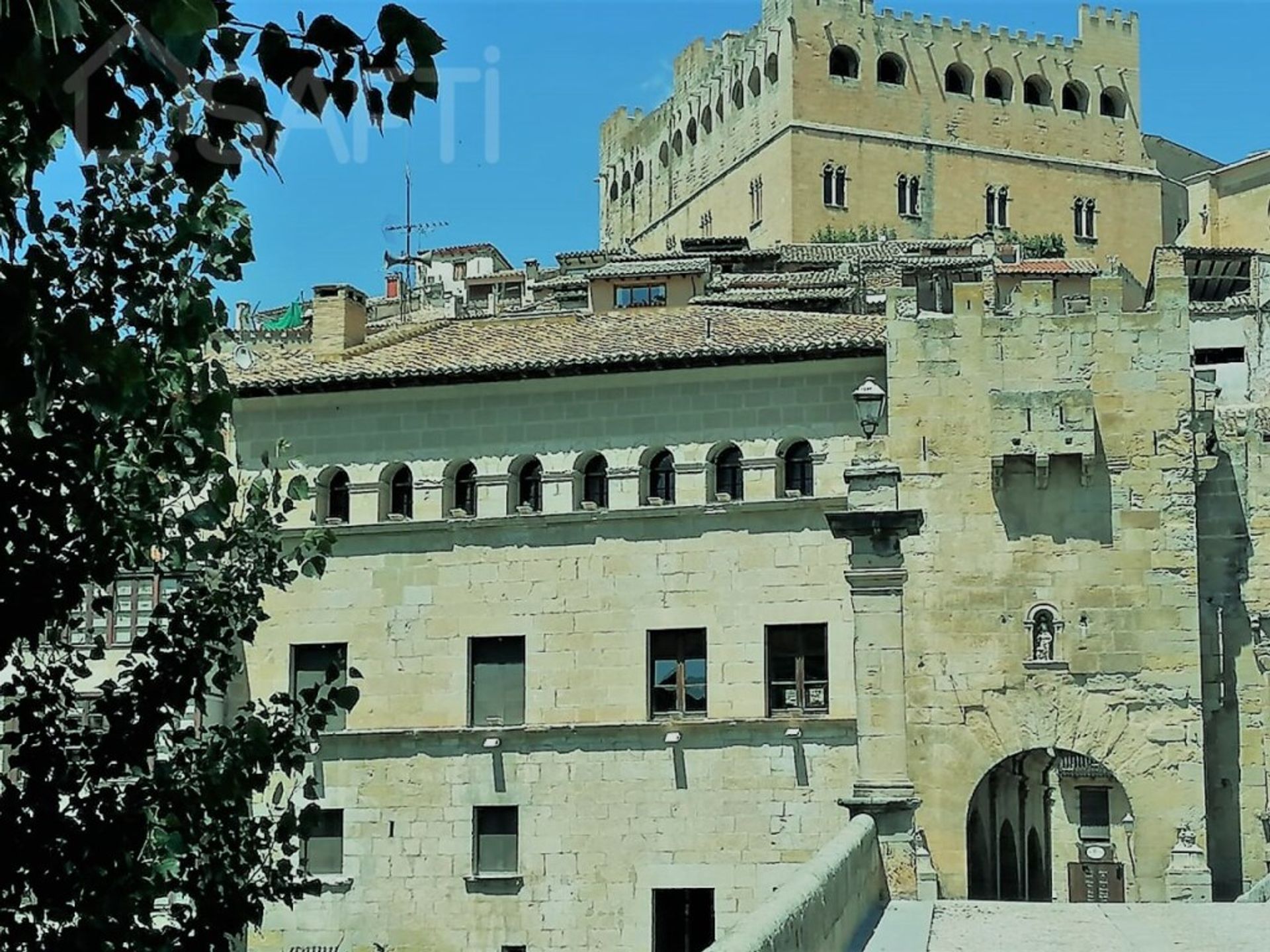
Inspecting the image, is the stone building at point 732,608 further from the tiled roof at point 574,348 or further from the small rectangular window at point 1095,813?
the small rectangular window at point 1095,813

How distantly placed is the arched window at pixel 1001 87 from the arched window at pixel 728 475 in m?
64.8

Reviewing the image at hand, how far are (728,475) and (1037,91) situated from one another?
6700cm

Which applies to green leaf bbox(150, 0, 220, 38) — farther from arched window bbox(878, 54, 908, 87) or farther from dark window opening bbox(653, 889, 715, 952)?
arched window bbox(878, 54, 908, 87)

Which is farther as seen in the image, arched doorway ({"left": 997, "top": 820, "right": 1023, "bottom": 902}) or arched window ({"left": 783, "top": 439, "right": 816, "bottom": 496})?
arched doorway ({"left": 997, "top": 820, "right": 1023, "bottom": 902})

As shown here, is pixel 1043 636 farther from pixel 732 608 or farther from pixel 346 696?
pixel 346 696

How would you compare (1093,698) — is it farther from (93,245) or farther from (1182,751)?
(93,245)

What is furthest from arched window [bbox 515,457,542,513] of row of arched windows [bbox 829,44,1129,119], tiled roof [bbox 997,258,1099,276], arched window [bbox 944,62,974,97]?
arched window [bbox 944,62,974,97]

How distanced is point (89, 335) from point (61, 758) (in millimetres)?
4489

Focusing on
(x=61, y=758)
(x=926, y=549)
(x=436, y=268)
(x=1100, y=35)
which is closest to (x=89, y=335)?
(x=61, y=758)

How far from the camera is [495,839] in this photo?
3375 centimetres

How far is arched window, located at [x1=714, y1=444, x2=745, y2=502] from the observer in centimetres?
3369

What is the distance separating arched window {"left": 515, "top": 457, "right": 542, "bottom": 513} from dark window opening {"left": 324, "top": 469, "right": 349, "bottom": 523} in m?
3.04

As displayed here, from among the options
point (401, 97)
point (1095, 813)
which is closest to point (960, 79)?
point (1095, 813)

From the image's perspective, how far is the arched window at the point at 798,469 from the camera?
33.2 metres
